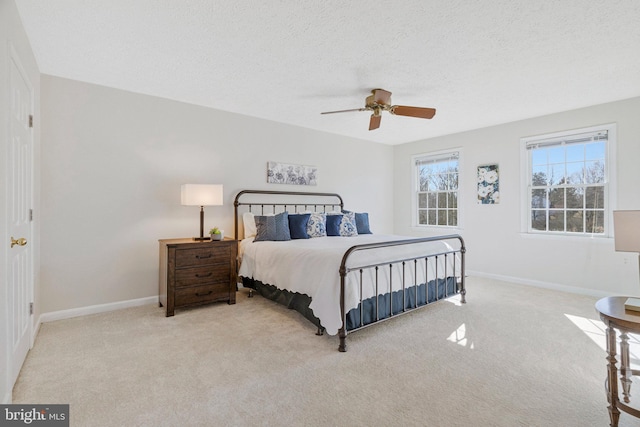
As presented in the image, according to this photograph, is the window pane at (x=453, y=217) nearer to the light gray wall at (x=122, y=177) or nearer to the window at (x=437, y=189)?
the window at (x=437, y=189)

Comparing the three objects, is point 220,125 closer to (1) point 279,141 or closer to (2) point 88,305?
(1) point 279,141

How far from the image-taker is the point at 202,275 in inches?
137

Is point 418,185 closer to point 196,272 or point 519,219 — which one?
point 519,219

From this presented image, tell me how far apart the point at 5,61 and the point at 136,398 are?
6.94 feet

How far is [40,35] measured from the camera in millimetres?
2436

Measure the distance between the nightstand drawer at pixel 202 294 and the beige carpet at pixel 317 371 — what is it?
0.24m

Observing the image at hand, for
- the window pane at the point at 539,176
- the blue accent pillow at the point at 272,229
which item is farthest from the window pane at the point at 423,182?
the blue accent pillow at the point at 272,229

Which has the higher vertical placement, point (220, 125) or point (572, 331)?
point (220, 125)

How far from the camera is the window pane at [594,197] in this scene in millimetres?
4051

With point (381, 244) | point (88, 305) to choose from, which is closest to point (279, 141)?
point (381, 244)

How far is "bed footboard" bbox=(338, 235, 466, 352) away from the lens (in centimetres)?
260

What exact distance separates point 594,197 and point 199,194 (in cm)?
514

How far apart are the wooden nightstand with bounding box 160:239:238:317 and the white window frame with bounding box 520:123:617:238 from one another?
14.3ft

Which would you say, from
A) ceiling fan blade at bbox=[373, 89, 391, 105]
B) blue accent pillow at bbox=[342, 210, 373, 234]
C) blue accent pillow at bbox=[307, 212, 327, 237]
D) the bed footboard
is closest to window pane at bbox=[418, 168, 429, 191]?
blue accent pillow at bbox=[342, 210, 373, 234]
